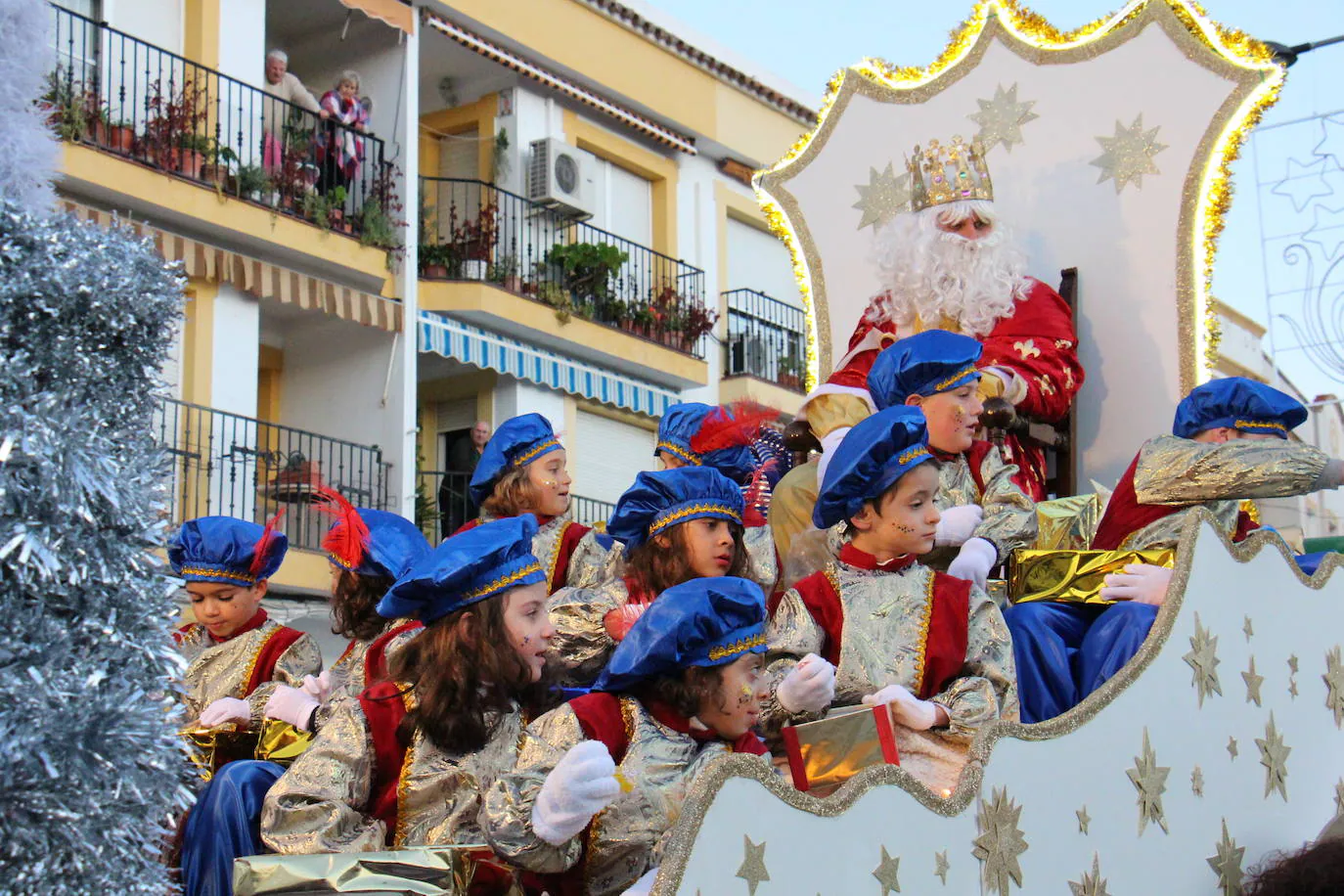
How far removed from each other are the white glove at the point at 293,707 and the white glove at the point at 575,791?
4.51 feet

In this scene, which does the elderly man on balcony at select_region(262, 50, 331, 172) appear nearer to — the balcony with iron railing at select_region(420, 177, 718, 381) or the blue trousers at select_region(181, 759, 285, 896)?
the balcony with iron railing at select_region(420, 177, 718, 381)

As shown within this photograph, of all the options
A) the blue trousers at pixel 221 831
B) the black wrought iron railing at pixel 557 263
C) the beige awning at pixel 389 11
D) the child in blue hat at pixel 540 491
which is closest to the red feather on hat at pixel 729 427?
the child in blue hat at pixel 540 491

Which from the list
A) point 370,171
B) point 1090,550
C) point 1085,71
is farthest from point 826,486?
point 370,171

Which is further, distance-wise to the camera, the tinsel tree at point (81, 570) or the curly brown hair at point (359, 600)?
the curly brown hair at point (359, 600)

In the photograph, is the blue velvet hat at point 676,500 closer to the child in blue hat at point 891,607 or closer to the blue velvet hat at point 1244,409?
the child in blue hat at point 891,607

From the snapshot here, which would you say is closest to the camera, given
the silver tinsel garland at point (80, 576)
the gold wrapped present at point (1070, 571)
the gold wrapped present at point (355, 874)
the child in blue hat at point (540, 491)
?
the silver tinsel garland at point (80, 576)

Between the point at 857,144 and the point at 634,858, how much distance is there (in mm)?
4824

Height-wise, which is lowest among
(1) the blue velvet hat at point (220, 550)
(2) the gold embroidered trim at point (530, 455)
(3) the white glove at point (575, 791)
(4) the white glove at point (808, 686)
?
(3) the white glove at point (575, 791)

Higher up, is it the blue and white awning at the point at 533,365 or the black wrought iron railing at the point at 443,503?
the blue and white awning at the point at 533,365

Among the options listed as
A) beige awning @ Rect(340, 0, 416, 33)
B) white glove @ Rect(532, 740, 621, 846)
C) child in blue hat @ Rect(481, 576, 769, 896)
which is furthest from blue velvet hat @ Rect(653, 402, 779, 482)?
beige awning @ Rect(340, 0, 416, 33)

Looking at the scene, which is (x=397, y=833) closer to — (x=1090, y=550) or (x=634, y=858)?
(x=634, y=858)

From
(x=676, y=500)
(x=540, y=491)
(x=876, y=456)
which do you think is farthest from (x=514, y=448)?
(x=876, y=456)

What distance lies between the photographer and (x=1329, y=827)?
5.22 m

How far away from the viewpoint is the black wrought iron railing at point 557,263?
17984 millimetres
